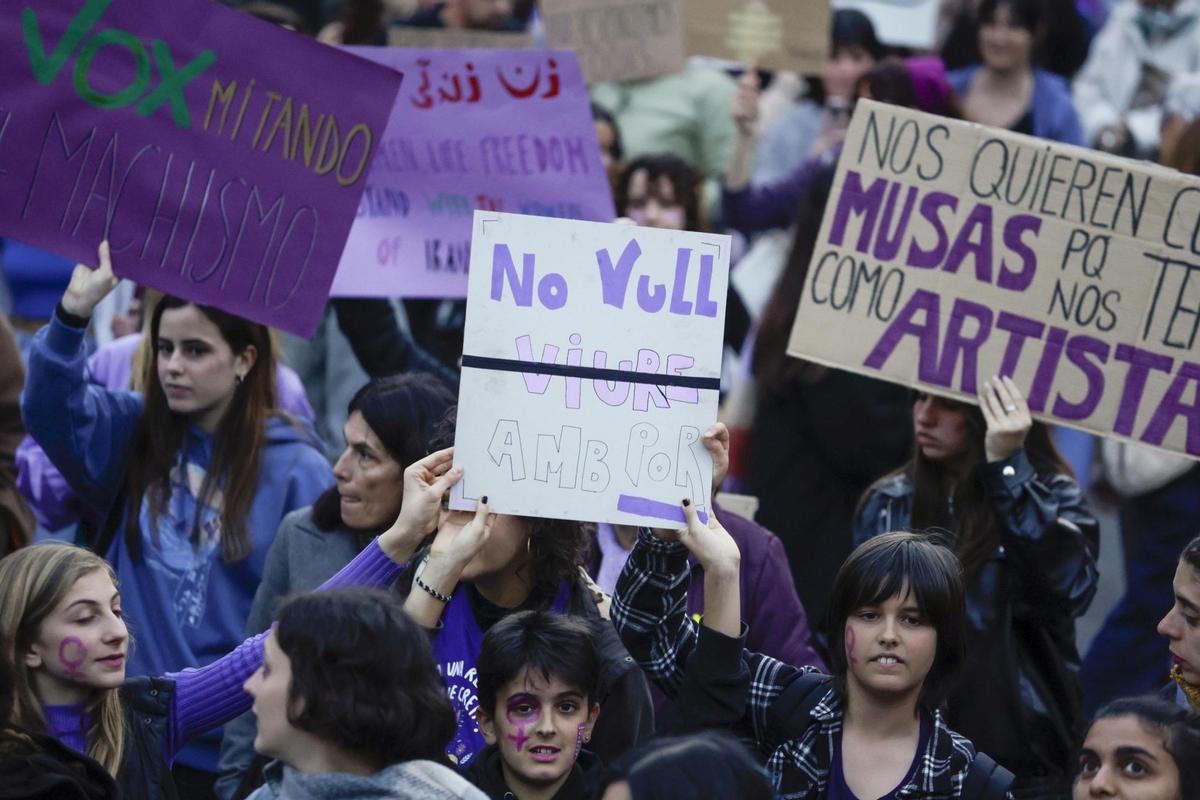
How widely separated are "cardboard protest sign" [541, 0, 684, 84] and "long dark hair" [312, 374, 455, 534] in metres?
3.73

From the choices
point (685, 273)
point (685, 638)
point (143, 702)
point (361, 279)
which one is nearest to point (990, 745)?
point (685, 638)

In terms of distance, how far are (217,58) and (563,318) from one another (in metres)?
1.88

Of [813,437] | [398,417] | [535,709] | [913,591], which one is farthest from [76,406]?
[813,437]

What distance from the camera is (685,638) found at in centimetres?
437

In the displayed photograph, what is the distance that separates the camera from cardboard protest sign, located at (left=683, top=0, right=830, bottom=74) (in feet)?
28.8

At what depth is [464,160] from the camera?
22.5 ft

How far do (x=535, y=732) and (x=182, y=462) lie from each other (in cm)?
189

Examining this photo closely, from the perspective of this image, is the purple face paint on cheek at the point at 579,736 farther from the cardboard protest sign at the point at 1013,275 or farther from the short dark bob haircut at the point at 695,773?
the cardboard protest sign at the point at 1013,275

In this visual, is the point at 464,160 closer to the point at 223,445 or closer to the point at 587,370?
the point at 223,445

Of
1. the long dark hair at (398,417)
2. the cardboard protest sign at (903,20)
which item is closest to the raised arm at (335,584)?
the long dark hair at (398,417)

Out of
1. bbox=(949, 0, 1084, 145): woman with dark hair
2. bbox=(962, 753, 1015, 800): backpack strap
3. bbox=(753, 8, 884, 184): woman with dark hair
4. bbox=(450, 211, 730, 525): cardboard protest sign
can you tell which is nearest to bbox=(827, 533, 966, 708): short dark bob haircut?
bbox=(962, 753, 1015, 800): backpack strap

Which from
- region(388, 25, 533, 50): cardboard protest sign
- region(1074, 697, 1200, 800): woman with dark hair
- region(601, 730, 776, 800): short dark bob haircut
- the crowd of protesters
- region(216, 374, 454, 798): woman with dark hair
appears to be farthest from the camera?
region(388, 25, 533, 50): cardboard protest sign

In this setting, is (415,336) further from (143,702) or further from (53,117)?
(143,702)

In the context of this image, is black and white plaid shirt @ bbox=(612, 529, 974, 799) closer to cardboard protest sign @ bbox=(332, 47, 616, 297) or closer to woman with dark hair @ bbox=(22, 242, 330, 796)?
woman with dark hair @ bbox=(22, 242, 330, 796)
